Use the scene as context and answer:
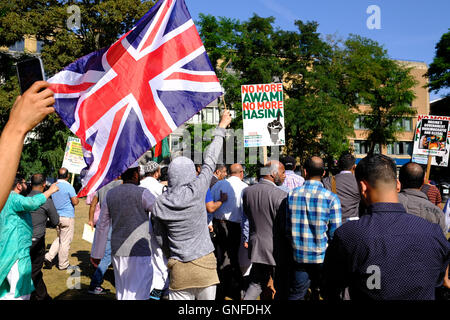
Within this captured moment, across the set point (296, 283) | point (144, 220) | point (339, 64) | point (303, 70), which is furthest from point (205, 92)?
point (339, 64)

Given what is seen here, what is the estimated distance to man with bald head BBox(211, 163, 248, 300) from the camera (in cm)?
674

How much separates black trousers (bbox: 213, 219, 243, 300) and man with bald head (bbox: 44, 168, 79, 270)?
3.34m

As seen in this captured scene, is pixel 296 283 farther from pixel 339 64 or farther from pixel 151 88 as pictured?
pixel 339 64

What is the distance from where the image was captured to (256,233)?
5.47m

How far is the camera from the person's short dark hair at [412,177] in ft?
14.2

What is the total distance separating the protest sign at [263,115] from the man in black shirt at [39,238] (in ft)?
14.3

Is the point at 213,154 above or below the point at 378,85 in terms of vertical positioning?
below

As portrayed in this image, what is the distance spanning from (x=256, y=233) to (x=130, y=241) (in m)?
1.76

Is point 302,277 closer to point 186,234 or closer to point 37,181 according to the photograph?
point 186,234

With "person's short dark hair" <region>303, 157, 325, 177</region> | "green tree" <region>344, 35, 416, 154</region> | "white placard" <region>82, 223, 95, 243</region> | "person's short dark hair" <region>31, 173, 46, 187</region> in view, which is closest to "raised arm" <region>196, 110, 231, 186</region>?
"person's short dark hair" <region>303, 157, 325, 177</region>

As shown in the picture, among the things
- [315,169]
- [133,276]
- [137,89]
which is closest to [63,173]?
[133,276]

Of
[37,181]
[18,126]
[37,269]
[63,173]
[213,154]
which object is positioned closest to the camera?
[18,126]

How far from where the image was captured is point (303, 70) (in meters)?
35.5
